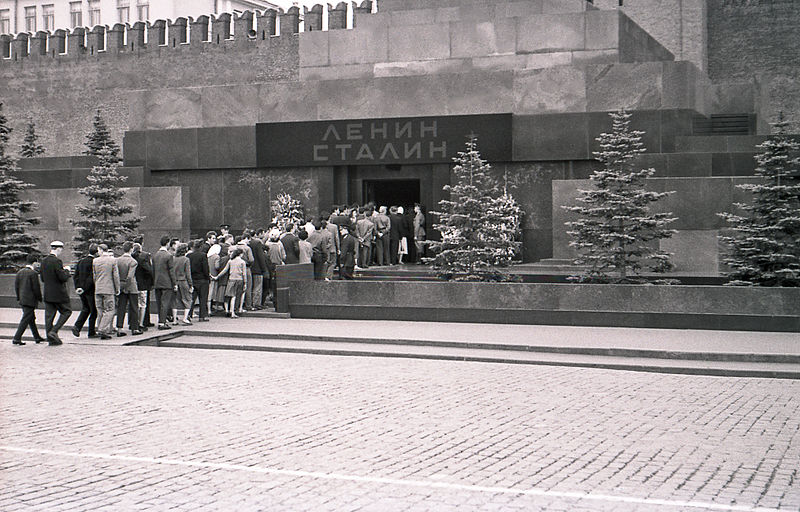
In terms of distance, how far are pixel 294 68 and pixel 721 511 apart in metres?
37.6

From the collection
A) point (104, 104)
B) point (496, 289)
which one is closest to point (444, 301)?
point (496, 289)

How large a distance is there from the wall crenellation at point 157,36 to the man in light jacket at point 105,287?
87.2 ft

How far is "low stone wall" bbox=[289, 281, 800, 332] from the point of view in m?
15.5

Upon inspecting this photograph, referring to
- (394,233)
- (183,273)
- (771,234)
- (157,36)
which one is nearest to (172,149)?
(394,233)

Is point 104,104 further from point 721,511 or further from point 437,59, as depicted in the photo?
point 721,511

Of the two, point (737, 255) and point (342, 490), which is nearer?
point (342, 490)

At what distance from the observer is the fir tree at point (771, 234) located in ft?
55.8

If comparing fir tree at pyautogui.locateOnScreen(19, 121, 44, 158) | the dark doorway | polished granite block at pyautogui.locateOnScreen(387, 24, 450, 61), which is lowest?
the dark doorway

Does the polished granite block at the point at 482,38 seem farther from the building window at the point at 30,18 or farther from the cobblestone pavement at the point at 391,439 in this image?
the building window at the point at 30,18

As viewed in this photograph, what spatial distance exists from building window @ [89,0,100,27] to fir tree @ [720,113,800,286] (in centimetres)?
5777

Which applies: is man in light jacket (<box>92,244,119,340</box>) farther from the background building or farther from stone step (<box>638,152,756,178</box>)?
the background building

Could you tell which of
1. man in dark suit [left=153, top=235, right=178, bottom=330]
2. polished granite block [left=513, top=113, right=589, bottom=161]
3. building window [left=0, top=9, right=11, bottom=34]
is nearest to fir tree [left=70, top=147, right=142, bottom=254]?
man in dark suit [left=153, top=235, right=178, bottom=330]

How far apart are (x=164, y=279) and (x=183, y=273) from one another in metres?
0.55

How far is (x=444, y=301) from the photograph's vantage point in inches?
680
